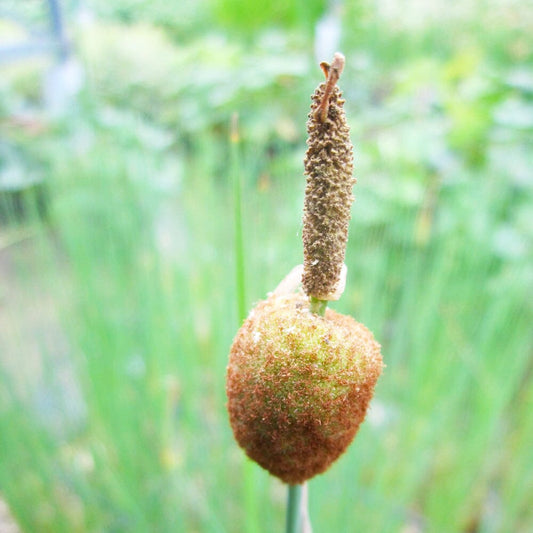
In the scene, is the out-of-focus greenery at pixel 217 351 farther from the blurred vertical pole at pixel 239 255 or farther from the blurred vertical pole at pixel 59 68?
the blurred vertical pole at pixel 59 68

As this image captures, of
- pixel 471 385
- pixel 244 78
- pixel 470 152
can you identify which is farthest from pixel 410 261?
pixel 244 78

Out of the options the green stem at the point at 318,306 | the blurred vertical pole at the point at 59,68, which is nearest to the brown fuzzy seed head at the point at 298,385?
the green stem at the point at 318,306

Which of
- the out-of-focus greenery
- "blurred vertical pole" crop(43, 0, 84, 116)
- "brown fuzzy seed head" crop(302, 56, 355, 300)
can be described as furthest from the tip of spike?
"blurred vertical pole" crop(43, 0, 84, 116)

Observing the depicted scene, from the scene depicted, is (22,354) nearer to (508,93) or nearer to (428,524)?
(428,524)

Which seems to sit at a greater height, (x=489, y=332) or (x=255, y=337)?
(x=489, y=332)

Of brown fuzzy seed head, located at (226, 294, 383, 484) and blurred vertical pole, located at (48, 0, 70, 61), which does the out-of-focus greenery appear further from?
blurred vertical pole, located at (48, 0, 70, 61)
